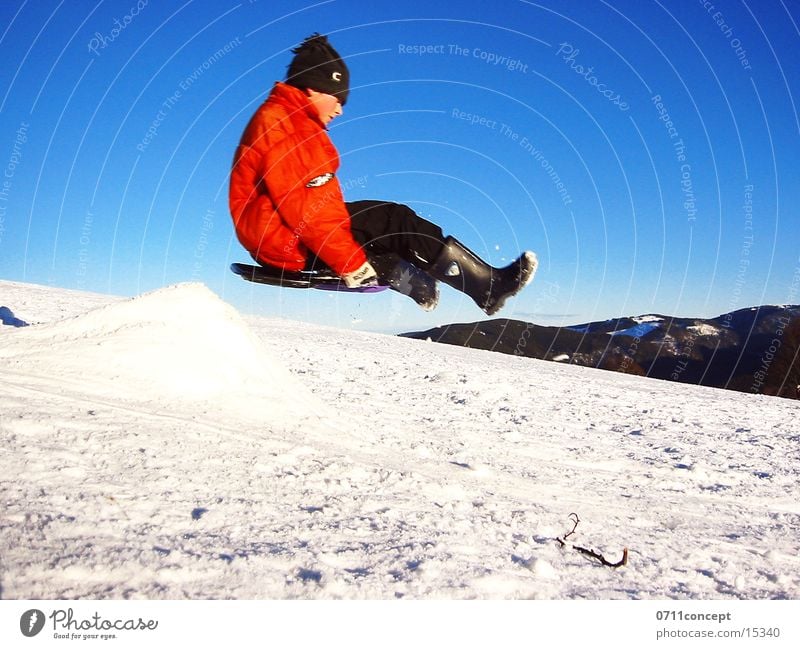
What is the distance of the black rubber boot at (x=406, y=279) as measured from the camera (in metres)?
2.82

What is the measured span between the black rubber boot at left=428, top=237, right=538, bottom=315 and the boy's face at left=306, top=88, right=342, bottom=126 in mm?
775

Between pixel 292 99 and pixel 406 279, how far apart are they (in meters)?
0.94

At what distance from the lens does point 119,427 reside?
4.55 metres

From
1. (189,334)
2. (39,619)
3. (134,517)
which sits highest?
(189,334)

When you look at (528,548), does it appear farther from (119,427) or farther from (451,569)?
(119,427)

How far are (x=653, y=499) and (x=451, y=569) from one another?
2.90 metres

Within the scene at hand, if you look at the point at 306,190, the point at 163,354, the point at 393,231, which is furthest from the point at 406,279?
the point at 163,354

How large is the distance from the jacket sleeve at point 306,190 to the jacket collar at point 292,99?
0.13 metres

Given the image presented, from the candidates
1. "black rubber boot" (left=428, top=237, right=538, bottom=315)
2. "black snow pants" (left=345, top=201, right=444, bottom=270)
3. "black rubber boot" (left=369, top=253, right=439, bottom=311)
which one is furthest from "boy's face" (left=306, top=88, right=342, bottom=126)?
"black rubber boot" (left=428, top=237, right=538, bottom=315)

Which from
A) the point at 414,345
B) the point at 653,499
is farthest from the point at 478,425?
the point at 414,345

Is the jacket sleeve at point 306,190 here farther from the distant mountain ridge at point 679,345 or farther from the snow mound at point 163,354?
the snow mound at point 163,354

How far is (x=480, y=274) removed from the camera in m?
2.96

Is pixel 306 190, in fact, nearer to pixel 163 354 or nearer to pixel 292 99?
pixel 292 99

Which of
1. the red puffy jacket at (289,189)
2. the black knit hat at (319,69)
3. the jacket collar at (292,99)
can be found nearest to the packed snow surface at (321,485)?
the red puffy jacket at (289,189)
